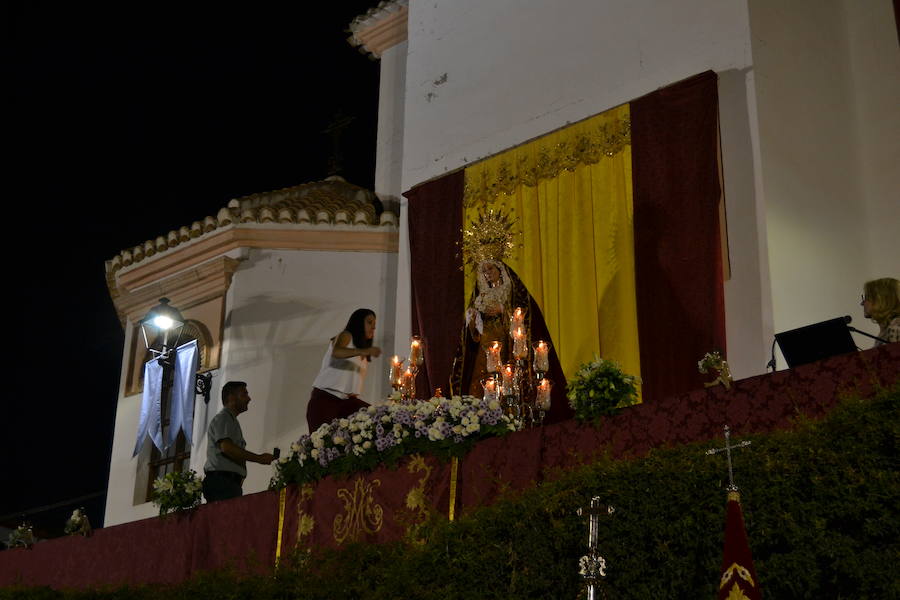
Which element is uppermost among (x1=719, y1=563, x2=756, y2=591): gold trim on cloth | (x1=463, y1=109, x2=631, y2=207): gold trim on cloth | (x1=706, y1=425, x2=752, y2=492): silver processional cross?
(x1=463, y1=109, x2=631, y2=207): gold trim on cloth

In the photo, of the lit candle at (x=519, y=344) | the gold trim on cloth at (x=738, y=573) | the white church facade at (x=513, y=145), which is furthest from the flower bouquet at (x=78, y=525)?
the gold trim on cloth at (x=738, y=573)

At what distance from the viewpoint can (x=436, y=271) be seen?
32.1 ft

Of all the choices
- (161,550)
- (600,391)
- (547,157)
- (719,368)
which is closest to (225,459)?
(161,550)

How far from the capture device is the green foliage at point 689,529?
4.10m

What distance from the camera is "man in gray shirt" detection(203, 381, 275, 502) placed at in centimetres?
788

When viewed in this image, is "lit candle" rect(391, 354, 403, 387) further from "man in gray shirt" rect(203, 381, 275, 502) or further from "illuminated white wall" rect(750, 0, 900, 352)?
"illuminated white wall" rect(750, 0, 900, 352)

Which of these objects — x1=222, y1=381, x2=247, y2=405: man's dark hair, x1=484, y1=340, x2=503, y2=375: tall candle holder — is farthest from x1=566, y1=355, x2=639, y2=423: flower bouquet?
x1=222, y1=381, x2=247, y2=405: man's dark hair

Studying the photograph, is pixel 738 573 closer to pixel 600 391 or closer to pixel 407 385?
pixel 600 391

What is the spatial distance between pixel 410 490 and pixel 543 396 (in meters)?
0.98

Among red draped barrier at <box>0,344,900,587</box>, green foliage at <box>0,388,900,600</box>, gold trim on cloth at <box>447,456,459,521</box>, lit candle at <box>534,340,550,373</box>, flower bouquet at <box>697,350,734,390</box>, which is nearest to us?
green foliage at <box>0,388,900,600</box>

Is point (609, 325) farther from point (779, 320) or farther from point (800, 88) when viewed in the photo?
point (800, 88)

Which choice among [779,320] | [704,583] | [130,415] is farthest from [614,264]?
[130,415]

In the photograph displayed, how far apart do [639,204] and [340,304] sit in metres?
3.43

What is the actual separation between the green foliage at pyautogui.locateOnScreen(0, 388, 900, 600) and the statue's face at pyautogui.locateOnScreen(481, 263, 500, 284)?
2462 millimetres
